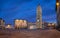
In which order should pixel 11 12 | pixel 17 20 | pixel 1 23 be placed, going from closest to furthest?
1. pixel 1 23
2. pixel 17 20
3. pixel 11 12

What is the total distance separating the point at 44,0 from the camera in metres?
2.04

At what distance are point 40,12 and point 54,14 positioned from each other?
29cm

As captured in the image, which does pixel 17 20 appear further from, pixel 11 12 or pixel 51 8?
pixel 51 8

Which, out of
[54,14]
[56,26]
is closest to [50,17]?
[54,14]

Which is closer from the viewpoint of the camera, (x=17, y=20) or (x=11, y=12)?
(x=17, y=20)

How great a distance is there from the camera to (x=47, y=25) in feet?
6.14

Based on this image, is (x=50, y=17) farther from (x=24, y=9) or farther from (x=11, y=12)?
(x=11, y=12)

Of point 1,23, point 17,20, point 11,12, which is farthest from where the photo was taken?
point 11,12

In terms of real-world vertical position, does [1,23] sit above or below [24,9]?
below

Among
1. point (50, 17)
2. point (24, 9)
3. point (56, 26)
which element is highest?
point (24, 9)

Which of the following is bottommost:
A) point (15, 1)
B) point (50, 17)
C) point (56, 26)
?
point (56, 26)

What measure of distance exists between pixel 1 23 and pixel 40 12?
588 millimetres

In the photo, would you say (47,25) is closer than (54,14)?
Yes

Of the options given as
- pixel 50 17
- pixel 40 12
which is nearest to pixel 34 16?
pixel 40 12
